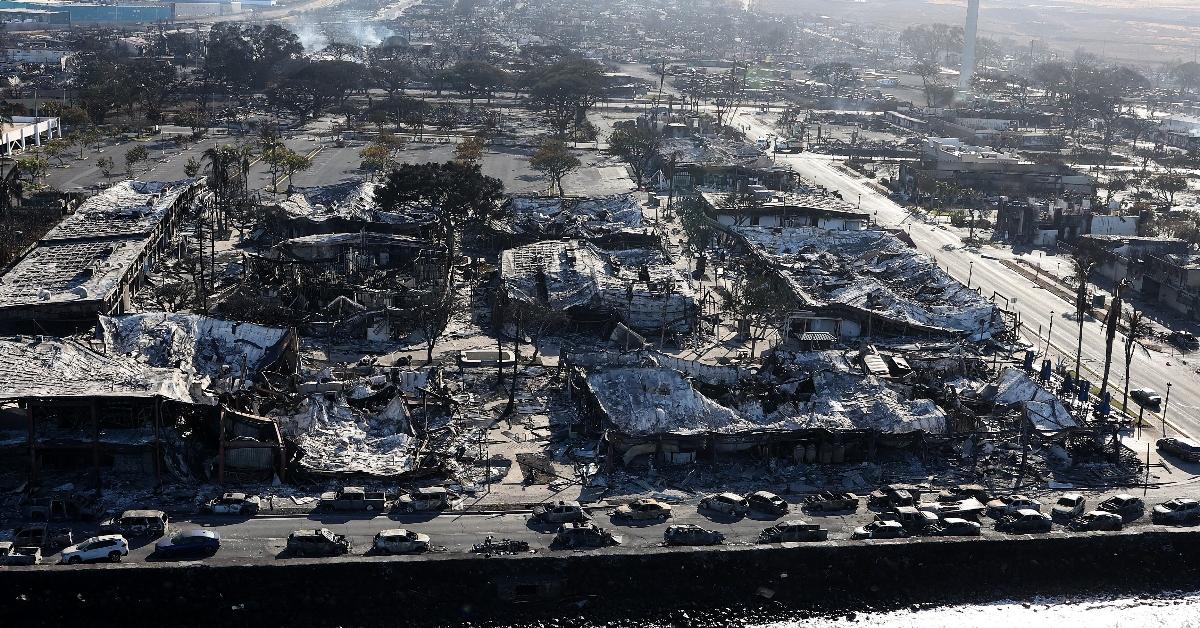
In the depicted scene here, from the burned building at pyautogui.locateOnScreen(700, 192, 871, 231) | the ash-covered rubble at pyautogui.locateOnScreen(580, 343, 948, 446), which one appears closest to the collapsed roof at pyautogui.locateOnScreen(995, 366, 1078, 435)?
the ash-covered rubble at pyautogui.locateOnScreen(580, 343, 948, 446)

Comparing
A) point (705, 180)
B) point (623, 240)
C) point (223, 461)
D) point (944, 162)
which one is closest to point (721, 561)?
point (223, 461)

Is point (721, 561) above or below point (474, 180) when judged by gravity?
below

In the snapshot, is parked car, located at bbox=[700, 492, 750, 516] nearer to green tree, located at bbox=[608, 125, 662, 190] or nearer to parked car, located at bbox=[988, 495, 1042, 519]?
parked car, located at bbox=[988, 495, 1042, 519]

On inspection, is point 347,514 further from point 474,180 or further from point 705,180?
point 705,180

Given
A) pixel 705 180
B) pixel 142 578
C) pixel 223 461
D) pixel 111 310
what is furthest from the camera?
pixel 705 180

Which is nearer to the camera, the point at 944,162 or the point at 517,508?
the point at 517,508

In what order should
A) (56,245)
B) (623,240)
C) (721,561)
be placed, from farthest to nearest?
(623,240)
(56,245)
(721,561)

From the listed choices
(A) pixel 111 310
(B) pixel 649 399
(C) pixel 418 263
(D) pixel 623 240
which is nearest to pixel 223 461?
(B) pixel 649 399
